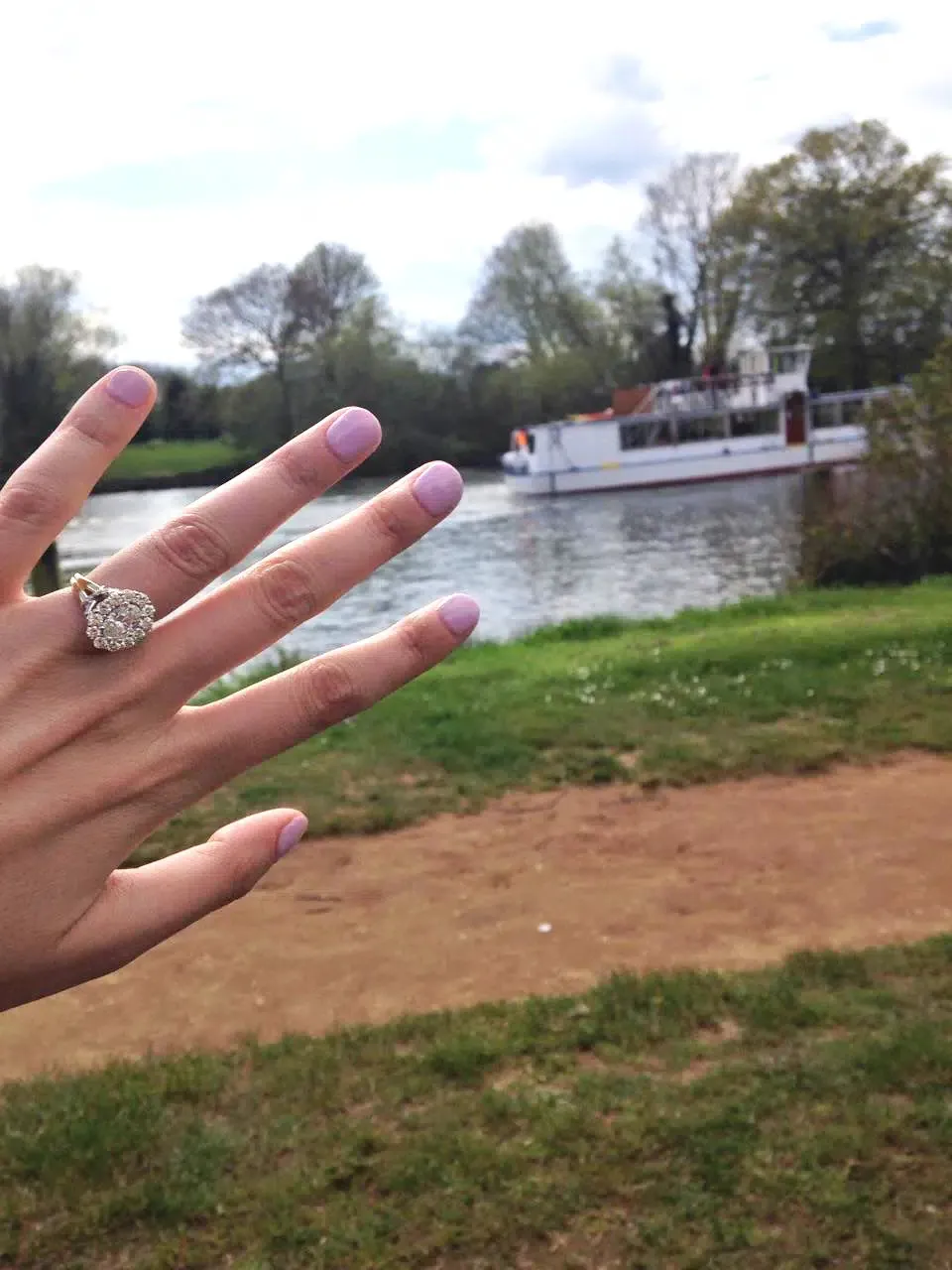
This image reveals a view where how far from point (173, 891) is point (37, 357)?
29.8 feet

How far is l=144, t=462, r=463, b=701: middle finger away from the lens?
5.16 feet

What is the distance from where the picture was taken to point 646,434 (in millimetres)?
41625

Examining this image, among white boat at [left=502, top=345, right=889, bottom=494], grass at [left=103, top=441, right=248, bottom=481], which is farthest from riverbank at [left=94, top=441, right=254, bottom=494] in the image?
white boat at [left=502, top=345, right=889, bottom=494]

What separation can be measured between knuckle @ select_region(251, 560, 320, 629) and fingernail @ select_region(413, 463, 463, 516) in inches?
7.8

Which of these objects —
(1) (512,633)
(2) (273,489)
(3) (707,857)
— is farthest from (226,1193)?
(1) (512,633)

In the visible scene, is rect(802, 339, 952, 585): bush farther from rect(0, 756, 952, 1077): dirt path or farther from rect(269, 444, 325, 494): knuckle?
rect(269, 444, 325, 494): knuckle

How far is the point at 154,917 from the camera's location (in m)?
1.59

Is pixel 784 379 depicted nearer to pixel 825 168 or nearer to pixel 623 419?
pixel 623 419

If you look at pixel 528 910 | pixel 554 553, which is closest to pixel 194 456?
pixel 554 553

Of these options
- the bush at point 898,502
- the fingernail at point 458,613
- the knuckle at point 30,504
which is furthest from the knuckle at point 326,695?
the bush at point 898,502

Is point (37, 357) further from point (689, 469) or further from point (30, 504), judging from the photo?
point (689, 469)

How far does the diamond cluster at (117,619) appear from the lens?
1474 millimetres

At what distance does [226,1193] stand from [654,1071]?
1.29 m

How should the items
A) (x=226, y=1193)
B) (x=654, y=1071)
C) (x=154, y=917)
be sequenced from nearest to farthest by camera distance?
(x=154, y=917)
(x=226, y=1193)
(x=654, y=1071)
